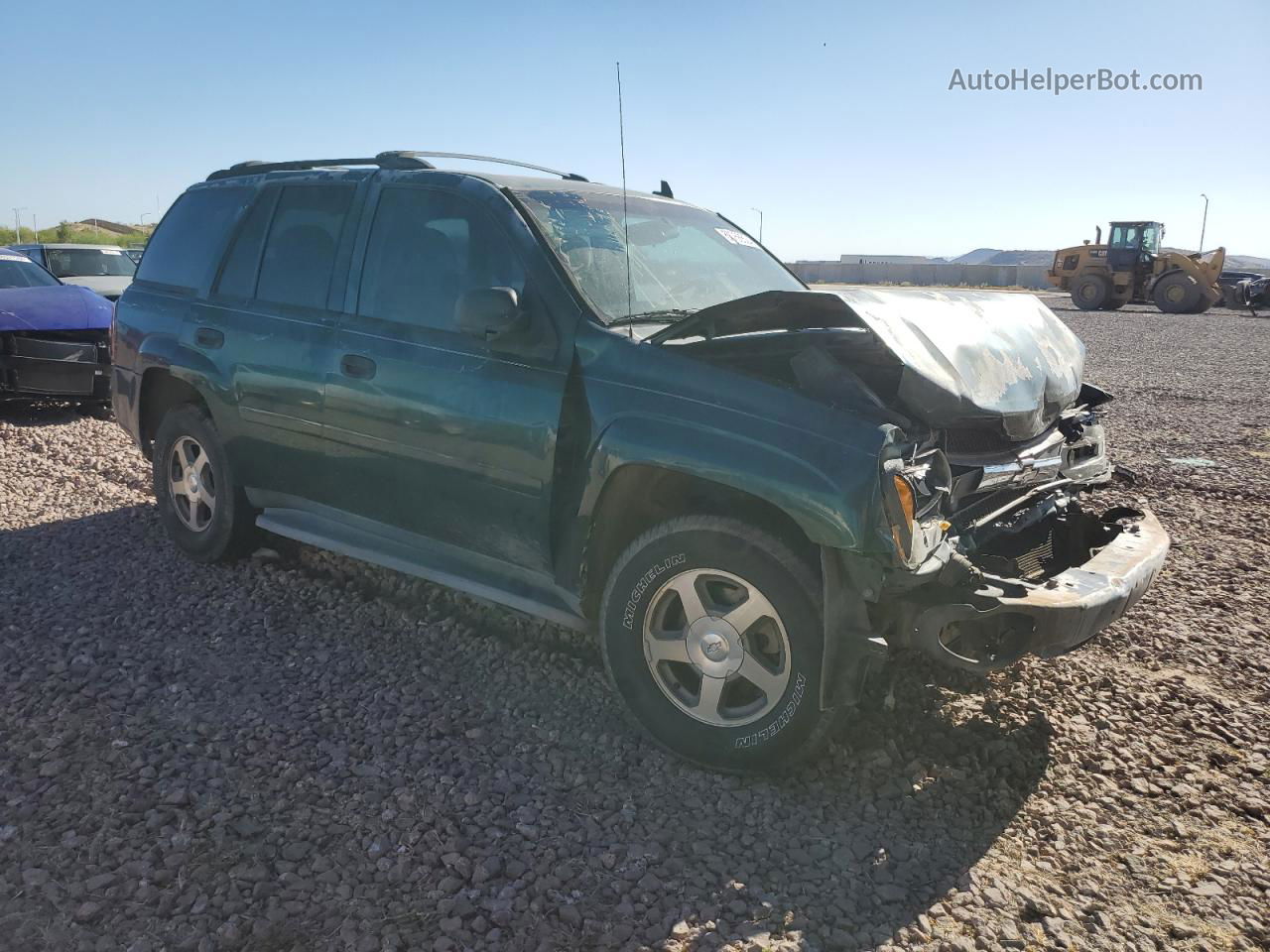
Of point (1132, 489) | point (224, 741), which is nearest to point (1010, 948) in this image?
point (224, 741)

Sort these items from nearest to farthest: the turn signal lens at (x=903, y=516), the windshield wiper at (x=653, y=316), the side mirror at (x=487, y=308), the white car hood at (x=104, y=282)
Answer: the turn signal lens at (x=903, y=516)
the side mirror at (x=487, y=308)
the windshield wiper at (x=653, y=316)
the white car hood at (x=104, y=282)

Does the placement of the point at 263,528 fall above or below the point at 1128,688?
above

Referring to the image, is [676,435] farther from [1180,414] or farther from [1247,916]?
[1180,414]

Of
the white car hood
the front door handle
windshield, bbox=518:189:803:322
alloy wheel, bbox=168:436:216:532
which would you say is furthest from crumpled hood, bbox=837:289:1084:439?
the white car hood

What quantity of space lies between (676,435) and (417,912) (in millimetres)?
1632

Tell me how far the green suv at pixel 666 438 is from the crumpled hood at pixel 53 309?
5138 mm

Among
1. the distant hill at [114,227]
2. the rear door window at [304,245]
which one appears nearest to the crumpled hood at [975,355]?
the rear door window at [304,245]

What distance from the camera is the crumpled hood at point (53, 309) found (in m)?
8.91

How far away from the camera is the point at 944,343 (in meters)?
3.48

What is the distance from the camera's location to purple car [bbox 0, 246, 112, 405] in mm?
8844

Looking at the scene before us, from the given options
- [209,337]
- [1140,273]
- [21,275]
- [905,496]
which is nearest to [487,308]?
[905,496]

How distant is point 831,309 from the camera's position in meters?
3.28

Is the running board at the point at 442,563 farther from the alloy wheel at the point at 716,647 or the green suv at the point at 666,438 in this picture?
the alloy wheel at the point at 716,647

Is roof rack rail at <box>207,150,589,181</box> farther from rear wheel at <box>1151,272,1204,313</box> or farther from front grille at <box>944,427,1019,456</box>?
rear wheel at <box>1151,272,1204,313</box>
